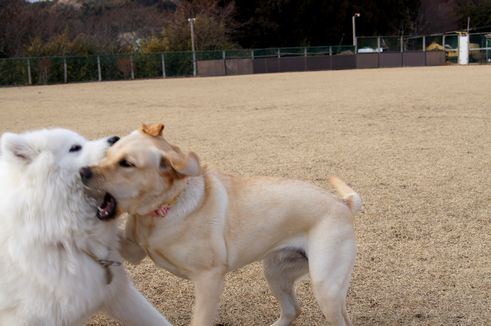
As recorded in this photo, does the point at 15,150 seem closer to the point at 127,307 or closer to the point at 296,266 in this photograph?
the point at 127,307

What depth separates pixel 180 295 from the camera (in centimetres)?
342

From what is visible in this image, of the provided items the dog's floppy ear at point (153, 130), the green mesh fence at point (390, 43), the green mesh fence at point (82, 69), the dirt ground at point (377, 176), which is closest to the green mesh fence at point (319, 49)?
the green mesh fence at point (390, 43)

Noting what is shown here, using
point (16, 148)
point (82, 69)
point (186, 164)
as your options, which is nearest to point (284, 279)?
point (186, 164)

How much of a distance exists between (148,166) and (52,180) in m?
0.42

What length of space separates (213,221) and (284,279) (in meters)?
0.59

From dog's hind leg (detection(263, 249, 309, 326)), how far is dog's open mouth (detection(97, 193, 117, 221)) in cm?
89

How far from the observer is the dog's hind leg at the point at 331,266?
8.70 ft

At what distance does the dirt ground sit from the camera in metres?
3.26

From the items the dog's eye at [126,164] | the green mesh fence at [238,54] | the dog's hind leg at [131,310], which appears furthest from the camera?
the green mesh fence at [238,54]

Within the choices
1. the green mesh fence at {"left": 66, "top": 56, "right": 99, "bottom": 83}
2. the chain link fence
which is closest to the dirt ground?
the chain link fence

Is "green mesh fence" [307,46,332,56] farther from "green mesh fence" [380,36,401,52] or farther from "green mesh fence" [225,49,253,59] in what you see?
"green mesh fence" [380,36,401,52]

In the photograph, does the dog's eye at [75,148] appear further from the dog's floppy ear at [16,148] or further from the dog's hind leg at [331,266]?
the dog's hind leg at [331,266]

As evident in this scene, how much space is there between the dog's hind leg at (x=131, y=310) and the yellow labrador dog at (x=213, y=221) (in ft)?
0.65

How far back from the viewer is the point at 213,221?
2.74 meters
